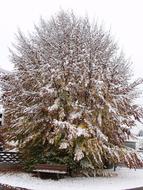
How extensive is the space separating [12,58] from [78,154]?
6.35 metres

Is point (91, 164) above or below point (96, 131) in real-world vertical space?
below

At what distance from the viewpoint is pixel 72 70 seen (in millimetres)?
17906

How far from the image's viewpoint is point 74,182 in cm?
1617

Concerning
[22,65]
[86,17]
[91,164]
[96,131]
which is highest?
[86,17]

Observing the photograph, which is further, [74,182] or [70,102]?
[70,102]

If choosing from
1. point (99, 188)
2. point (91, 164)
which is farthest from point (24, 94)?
point (99, 188)

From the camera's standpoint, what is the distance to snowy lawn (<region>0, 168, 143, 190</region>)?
15008mm

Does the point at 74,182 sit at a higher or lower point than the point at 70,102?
lower

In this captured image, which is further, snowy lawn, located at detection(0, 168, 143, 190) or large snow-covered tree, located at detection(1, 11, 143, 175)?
large snow-covered tree, located at detection(1, 11, 143, 175)

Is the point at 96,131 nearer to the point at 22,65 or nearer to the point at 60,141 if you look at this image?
the point at 60,141

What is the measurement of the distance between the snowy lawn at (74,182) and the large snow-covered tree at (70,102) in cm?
71

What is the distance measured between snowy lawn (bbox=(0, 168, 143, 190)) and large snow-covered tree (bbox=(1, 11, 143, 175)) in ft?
2.32

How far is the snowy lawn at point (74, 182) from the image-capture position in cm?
1501

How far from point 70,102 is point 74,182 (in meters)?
3.28
